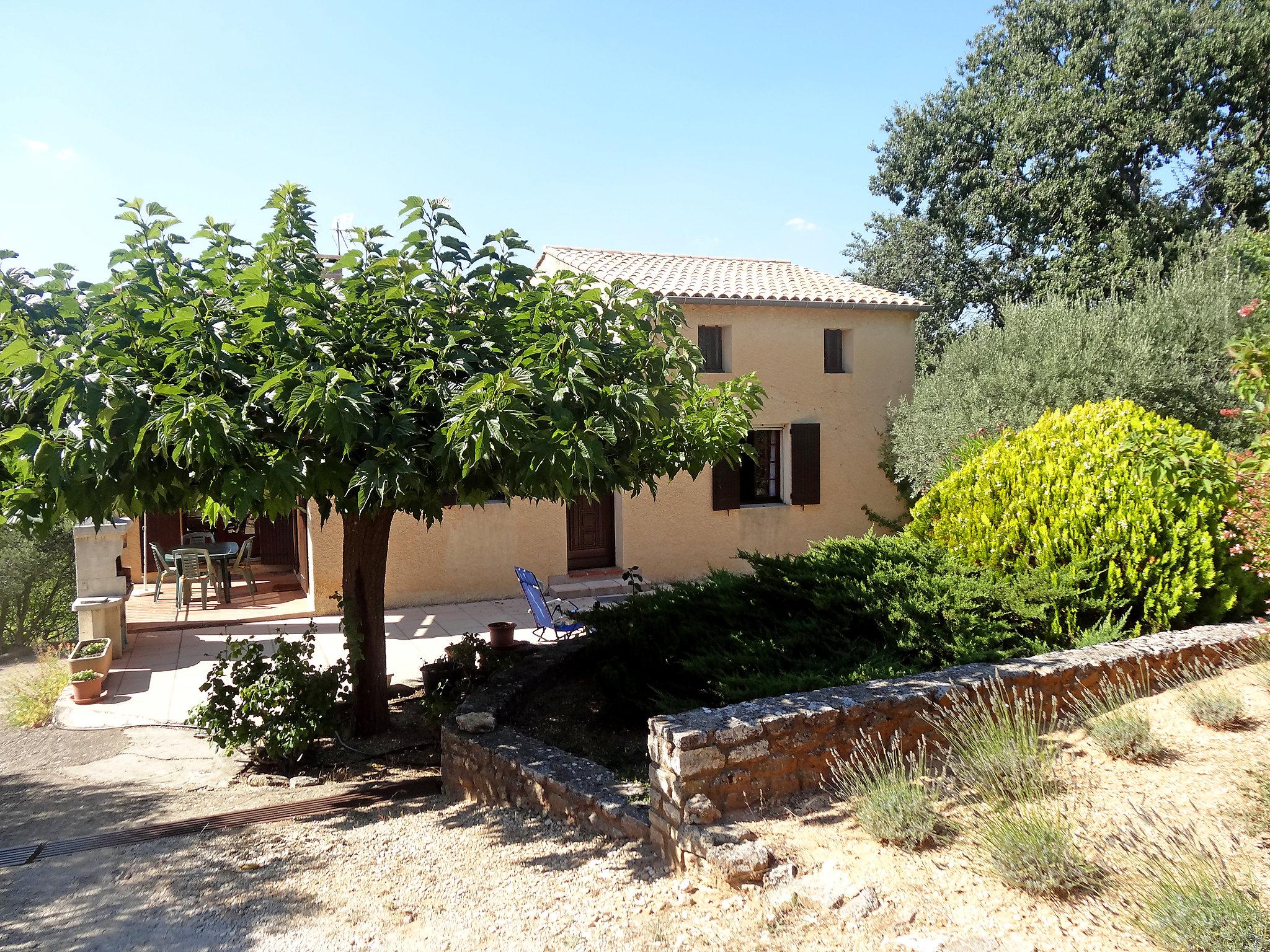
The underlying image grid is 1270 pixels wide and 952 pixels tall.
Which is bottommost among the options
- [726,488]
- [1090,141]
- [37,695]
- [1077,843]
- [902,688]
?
[37,695]

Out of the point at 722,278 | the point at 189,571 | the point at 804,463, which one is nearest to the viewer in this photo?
the point at 189,571

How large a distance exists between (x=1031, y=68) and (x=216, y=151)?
61.3 feet

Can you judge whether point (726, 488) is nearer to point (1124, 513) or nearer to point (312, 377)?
point (1124, 513)

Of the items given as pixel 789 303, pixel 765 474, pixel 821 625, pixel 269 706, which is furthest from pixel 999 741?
pixel 789 303

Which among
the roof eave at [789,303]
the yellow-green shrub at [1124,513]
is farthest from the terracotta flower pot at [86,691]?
the roof eave at [789,303]

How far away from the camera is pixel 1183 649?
5090 millimetres

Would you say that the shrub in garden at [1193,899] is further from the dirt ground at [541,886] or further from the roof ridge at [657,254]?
the roof ridge at [657,254]

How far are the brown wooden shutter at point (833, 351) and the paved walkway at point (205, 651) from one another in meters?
6.07

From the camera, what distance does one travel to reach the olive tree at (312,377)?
11.9ft

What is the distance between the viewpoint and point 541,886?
3723 mm

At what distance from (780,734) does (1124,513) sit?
3387 millimetres

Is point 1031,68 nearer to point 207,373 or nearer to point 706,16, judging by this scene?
point 706,16

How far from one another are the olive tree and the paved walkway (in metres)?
3.27

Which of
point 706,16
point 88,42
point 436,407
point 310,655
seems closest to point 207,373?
point 436,407
